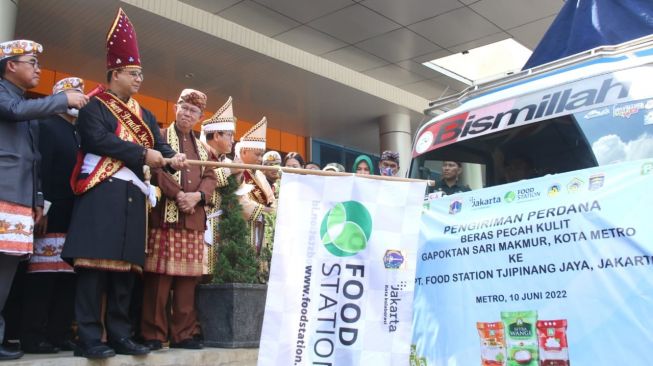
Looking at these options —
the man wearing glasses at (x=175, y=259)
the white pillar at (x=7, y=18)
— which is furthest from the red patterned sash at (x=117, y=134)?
the white pillar at (x=7, y=18)

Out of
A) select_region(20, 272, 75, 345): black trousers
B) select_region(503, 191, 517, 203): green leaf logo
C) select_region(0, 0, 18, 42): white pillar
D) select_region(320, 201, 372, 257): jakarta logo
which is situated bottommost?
select_region(20, 272, 75, 345): black trousers

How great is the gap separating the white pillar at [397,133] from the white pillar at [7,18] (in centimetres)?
829

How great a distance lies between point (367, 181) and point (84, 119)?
6.34 feet

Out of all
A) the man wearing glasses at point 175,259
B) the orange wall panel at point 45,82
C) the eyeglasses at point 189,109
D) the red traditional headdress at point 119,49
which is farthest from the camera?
the orange wall panel at point 45,82

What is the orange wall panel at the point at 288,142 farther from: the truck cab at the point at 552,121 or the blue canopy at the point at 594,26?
the truck cab at the point at 552,121

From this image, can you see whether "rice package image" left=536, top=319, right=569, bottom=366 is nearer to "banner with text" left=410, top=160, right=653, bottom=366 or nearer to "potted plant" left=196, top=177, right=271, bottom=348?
"banner with text" left=410, top=160, right=653, bottom=366

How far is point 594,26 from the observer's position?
4676 mm

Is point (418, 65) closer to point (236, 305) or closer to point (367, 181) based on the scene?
point (236, 305)

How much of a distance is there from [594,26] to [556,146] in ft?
6.22

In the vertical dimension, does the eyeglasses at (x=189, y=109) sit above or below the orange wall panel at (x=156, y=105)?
below

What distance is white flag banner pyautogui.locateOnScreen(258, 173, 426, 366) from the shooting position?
2904 mm

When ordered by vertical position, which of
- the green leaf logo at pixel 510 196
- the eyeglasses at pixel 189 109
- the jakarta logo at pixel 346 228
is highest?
the eyeglasses at pixel 189 109

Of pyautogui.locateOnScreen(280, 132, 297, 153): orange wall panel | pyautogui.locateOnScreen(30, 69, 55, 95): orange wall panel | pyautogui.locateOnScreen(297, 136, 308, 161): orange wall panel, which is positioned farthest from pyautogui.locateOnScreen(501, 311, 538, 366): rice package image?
pyautogui.locateOnScreen(297, 136, 308, 161): orange wall panel

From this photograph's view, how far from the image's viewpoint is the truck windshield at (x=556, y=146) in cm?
297
